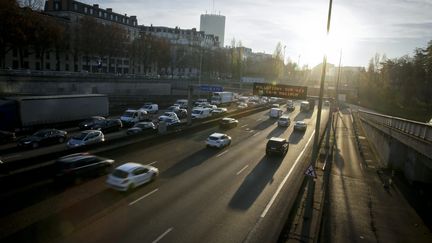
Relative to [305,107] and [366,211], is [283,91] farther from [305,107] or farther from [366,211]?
[305,107]

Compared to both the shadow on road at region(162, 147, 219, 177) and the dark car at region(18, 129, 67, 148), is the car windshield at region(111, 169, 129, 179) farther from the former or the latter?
the dark car at region(18, 129, 67, 148)

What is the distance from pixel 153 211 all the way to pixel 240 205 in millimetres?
4398

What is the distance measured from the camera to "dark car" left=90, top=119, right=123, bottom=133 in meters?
36.5

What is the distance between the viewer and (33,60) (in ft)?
247

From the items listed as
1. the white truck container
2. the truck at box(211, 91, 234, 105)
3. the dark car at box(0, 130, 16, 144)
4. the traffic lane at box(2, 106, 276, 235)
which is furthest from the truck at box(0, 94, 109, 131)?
the truck at box(211, 91, 234, 105)

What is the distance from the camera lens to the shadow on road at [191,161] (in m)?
23.0

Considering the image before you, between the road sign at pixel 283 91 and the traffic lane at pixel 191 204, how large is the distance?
604cm

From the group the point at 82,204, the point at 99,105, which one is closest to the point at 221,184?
the point at 82,204

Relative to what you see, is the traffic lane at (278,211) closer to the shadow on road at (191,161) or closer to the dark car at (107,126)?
the shadow on road at (191,161)

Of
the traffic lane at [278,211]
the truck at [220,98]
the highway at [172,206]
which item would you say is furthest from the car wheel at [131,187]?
the truck at [220,98]

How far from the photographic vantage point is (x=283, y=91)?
29.5m

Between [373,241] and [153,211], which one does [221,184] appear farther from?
[373,241]

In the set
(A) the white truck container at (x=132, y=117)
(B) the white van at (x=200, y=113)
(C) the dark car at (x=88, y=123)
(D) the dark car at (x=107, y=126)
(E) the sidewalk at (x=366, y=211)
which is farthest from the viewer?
(B) the white van at (x=200, y=113)

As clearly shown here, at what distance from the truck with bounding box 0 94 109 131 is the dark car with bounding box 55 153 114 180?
17351 millimetres
